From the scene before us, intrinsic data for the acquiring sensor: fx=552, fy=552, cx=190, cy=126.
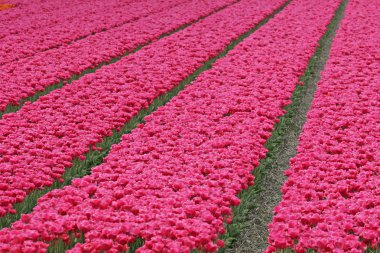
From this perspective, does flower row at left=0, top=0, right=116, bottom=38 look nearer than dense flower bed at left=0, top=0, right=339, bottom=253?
No

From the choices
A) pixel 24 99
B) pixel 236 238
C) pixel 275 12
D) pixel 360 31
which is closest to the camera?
pixel 236 238

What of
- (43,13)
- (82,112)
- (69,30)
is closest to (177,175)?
(82,112)

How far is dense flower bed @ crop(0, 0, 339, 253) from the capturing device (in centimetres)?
602

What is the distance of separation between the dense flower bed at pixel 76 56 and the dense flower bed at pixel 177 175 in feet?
5.56

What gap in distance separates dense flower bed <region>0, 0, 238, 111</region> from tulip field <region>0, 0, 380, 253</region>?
6 centimetres

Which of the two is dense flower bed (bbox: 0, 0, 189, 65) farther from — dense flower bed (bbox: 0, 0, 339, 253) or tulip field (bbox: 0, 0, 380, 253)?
dense flower bed (bbox: 0, 0, 339, 253)

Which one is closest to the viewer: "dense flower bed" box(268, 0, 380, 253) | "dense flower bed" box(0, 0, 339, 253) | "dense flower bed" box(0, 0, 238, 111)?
"dense flower bed" box(0, 0, 339, 253)

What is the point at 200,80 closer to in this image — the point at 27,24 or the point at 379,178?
the point at 379,178

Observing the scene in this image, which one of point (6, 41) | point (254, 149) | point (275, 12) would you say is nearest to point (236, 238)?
point (254, 149)

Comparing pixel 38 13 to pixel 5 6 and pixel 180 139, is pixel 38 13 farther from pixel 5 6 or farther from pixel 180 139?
pixel 180 139

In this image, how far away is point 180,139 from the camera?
912 cm

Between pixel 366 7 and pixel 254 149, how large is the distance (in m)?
19.1

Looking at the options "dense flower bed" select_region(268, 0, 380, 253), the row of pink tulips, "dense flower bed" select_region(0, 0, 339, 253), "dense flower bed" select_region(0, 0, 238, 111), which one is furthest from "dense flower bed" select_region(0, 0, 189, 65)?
"dense flower bed" select_region(268, 0, 380, 253)

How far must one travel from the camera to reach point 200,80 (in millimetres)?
13062
